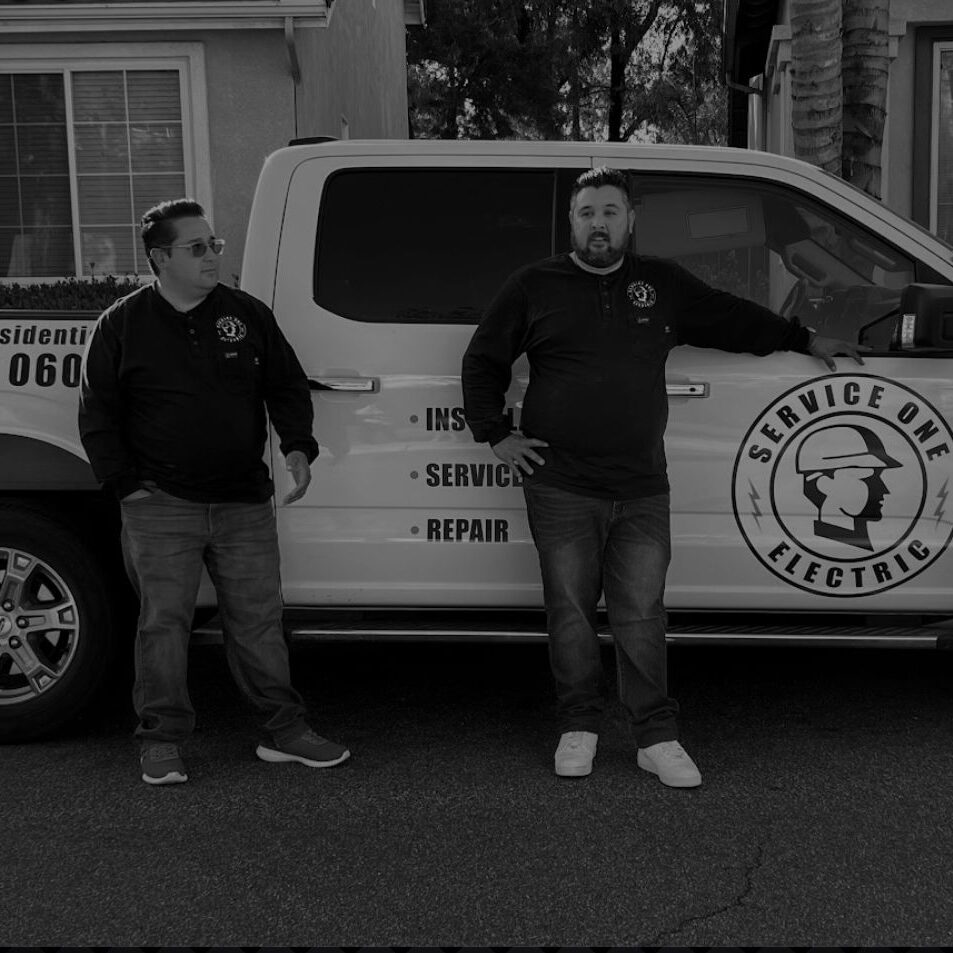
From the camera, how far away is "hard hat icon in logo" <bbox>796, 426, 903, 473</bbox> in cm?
432

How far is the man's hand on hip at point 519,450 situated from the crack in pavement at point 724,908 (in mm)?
1327

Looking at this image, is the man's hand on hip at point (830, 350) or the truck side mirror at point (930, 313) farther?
the man's hand on hip at point (830, 350)

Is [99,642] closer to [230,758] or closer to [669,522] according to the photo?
[230,758]

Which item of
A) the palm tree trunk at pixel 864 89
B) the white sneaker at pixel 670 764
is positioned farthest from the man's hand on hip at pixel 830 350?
the palm tree trunk at pixel 864 89

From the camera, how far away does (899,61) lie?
10.5 m

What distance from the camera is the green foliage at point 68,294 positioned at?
10453 millimetres

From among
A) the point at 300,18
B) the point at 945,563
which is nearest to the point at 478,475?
the point at 945,563

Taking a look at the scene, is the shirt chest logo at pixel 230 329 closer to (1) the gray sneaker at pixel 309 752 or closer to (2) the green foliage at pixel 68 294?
(1) the gray sneaker at pixel 309 752

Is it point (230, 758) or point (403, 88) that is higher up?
point (403, 88)

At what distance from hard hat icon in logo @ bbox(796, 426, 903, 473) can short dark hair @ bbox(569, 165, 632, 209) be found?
951 mm

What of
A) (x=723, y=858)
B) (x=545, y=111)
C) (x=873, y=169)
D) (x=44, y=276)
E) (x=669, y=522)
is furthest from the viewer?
(x=545, y=111)

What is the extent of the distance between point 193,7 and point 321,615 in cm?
753

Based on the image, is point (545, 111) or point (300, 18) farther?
point (545, 111)

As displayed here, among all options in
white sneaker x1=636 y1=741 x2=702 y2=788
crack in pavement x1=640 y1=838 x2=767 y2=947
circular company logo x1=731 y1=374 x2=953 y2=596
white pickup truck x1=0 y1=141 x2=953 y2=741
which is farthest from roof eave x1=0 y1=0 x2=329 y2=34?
crack in pavement x1=640 y1=838 x2=767 y2=947
